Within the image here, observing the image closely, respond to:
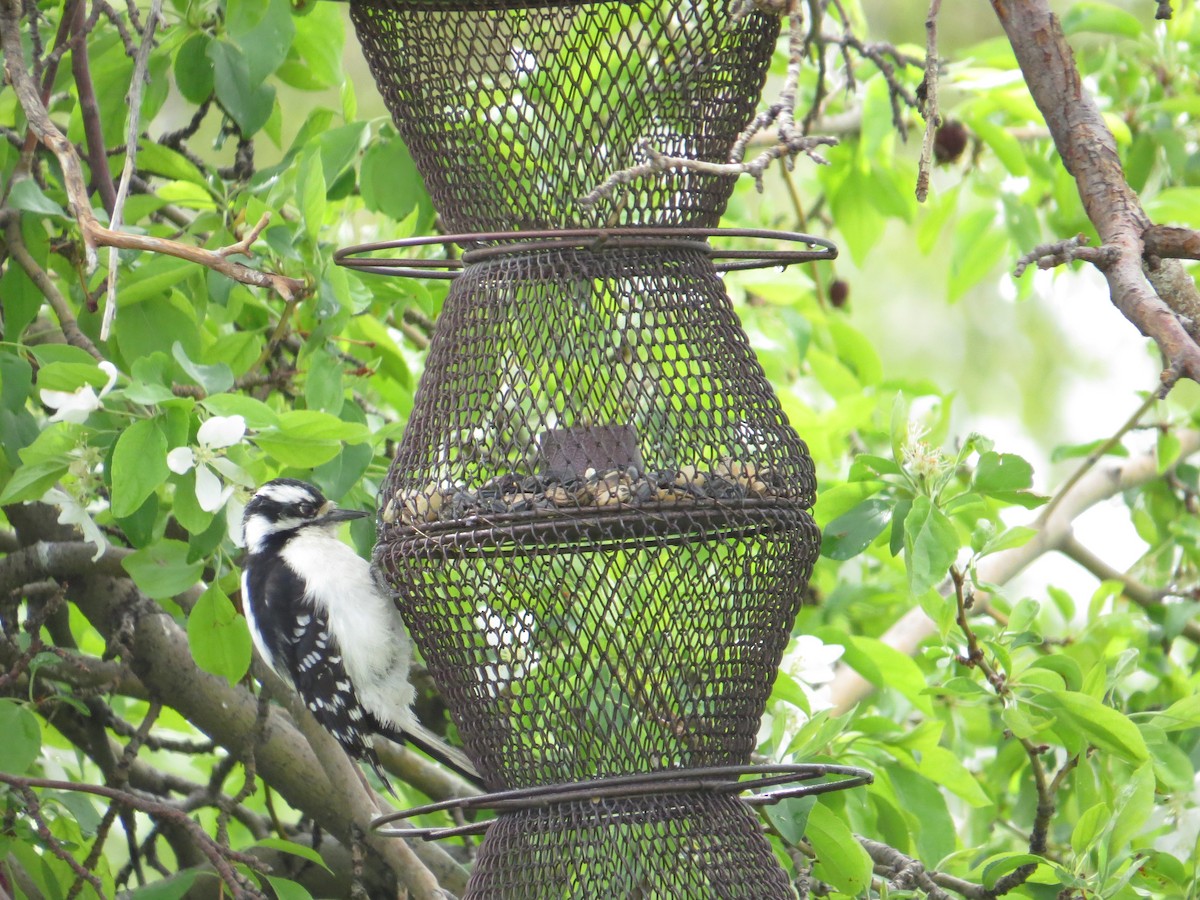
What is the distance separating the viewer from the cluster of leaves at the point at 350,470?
8.54 feet

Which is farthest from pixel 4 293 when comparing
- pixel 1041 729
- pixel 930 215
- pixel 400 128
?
pixel 930 215

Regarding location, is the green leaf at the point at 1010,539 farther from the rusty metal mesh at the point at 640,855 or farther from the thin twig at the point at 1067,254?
the thin twig at the point at 1067,254

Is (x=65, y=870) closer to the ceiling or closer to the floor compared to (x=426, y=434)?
closer to the floor

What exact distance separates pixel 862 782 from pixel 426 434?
0.97 meters

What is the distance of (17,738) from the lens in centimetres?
282

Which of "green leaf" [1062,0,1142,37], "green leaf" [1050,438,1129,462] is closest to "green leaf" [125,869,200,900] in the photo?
"green leaf" [1050,438,1129,462]

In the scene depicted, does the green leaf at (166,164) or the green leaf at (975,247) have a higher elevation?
the green leaf at (975,247)

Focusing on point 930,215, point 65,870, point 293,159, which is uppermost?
point 930,215

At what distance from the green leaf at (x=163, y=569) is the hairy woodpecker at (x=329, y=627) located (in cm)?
43

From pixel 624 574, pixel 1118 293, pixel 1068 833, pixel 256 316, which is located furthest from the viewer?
pixel 1068 833

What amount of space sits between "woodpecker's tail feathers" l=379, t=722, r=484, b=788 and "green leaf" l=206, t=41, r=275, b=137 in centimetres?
141

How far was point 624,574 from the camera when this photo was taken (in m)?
2.43

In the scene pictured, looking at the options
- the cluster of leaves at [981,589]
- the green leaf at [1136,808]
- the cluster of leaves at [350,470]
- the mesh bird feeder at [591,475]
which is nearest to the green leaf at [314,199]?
the cluster of leaves at [350,470]

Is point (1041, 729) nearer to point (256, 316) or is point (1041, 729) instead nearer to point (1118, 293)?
point (1118, 293)
